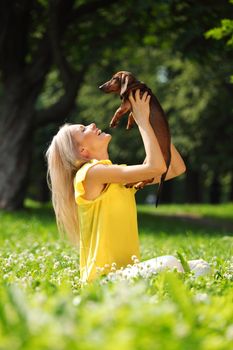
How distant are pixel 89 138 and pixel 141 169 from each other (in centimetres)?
61

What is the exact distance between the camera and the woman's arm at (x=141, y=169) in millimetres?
5211

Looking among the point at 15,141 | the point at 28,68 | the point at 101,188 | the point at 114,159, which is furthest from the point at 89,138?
the point at 114,159

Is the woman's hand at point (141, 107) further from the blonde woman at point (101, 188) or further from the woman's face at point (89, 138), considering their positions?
the woman's face at point (89, 138)

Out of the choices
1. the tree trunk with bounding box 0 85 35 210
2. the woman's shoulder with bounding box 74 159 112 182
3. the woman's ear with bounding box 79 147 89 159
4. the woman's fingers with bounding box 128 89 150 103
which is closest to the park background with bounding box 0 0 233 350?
the tree trunk with bounding box 0 85 35 210

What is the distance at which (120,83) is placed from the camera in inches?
221

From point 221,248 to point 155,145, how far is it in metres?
4.07

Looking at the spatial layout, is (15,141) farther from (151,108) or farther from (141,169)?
(141,169)

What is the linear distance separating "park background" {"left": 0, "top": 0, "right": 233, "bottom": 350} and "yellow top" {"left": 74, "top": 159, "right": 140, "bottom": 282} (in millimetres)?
293

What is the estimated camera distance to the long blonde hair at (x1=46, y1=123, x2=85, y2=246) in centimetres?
Answer: 549

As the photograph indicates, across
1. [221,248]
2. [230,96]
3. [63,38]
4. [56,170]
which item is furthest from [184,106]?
[56,170]

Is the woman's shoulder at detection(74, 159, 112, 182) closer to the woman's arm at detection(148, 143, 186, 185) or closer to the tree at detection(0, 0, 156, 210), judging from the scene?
the woman's arm at detection(148, 143, 186, 185)

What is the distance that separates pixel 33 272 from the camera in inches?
221

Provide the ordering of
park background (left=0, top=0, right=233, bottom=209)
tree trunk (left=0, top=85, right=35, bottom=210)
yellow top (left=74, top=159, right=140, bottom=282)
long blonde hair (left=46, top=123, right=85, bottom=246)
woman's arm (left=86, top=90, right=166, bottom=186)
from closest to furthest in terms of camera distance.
Answer: woman's arm (left=86, top=90, right=166, bottom=186), yellow top (left=74, top=159, right=140, bottom=282), long blonde hair (left=46, top=123, right=85, bottom=246), park background (left=0, top=0, right=233, bottom=209), tree trunk (left=0, top=85, right=35, bottom=210)

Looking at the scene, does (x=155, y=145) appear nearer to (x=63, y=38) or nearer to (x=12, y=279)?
(x=12, y=279)
